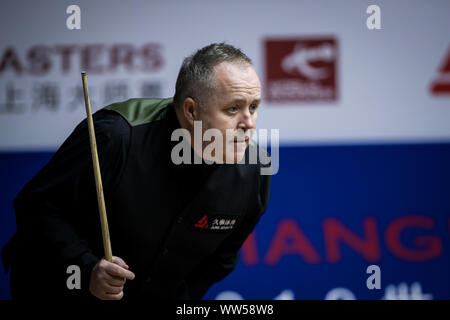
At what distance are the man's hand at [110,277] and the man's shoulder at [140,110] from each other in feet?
1.70

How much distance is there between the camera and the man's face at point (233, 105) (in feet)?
5.81

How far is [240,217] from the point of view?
2078 millimetres

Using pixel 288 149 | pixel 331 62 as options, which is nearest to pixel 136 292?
pixel 288 149

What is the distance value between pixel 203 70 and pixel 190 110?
0.14 metres

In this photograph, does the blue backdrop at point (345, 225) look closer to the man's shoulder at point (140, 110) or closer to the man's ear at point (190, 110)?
the man's shoulder at point (140, 110)

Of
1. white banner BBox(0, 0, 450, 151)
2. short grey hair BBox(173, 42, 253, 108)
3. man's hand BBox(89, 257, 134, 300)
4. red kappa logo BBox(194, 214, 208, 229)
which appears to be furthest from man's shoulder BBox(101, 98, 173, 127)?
white banner BBox(0, 0, 450, 151)

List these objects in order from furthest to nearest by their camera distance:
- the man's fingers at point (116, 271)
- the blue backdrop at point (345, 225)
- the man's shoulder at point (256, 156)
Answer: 1. the blue backdrop at point (345, 225)
2. the man's shoulder at point (256, 156)
3. the man's fingers at point (116, 271)

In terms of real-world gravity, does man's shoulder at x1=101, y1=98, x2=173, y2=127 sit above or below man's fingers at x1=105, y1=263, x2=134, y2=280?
above

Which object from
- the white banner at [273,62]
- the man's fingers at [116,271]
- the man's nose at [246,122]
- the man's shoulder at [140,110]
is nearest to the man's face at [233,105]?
the man's nose at [246,122]

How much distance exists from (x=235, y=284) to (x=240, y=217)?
157 centimetres

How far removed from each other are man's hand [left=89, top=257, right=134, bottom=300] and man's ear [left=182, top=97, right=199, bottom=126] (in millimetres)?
516

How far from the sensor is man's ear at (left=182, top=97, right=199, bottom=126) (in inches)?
72.2

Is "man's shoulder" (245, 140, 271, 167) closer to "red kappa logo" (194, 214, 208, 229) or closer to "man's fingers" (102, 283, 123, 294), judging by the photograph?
"red kappa logo" (194, 214, 208, 229)

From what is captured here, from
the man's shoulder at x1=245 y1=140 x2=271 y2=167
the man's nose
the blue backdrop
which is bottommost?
the blue backdrop
